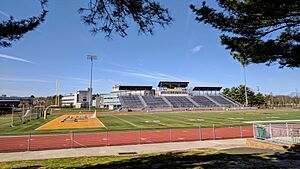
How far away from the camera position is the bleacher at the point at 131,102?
7662 cm

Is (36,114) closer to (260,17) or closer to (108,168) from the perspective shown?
(108,168)

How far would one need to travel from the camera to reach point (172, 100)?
8638 centimetres

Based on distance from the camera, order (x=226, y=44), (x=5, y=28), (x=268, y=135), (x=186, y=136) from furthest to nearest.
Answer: (x=186, y=136), (x=268, y=135), (x=226, y=44), (x=5, y=28)

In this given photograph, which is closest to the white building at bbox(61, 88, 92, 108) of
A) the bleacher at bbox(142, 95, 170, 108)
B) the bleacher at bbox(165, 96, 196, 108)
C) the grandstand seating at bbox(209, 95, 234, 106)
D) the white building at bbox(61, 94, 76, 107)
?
the white building at bbox(61, 94, 76, 107)

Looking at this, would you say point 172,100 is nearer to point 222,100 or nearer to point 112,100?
point 222,100

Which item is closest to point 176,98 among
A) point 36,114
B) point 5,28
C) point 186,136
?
point 36,114

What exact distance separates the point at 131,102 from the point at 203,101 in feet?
93.9

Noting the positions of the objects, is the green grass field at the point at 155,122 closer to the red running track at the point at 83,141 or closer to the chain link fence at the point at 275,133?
the red running track at the point at 83,141

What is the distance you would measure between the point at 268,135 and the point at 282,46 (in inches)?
304

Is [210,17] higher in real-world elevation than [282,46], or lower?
higher

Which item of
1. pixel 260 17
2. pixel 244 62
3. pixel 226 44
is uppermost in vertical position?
pixel 260 17

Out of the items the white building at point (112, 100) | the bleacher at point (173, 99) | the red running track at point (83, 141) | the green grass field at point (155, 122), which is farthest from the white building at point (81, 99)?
the red running track at point (83, 141)

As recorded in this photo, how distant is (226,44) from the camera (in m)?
9.80

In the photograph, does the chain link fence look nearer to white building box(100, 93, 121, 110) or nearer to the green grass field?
the green grass field
